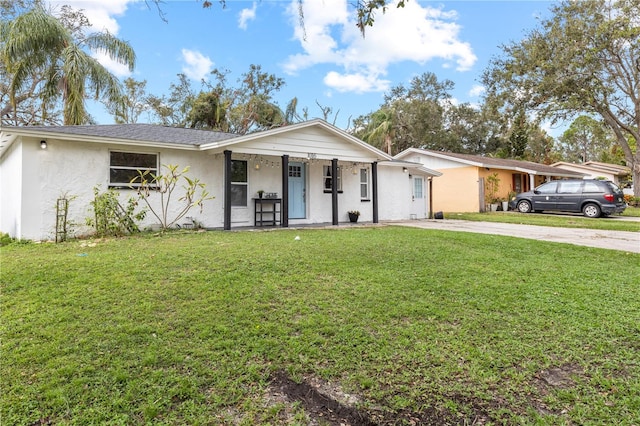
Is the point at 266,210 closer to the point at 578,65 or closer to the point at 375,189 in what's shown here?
the point at 375,189

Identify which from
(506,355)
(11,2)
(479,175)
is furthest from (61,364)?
(11,2)

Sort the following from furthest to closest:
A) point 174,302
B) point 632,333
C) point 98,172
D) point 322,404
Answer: point 98,172, point 174,302, point 632,333, point 322,404

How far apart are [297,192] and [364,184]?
9.54 ft

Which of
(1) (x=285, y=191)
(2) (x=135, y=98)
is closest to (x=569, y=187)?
(1) (x=285, y=191)

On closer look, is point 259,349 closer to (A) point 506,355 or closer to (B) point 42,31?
(A) point 506,355

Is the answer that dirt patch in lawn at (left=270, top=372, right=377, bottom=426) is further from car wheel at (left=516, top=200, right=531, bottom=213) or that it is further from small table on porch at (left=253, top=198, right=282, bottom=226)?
car wheel at (left=516, top=200, right=531, bottom=213)

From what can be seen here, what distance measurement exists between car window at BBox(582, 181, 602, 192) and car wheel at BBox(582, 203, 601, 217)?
61 cm

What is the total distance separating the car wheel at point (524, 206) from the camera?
667 inches

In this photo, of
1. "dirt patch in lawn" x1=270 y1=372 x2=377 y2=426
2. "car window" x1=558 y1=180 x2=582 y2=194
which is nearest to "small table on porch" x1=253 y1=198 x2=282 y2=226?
"dirt patch in lawn" x1=270 y1=372 x2=377 y2=426

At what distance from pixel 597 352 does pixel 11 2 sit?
23.6 meters

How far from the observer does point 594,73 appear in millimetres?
18156

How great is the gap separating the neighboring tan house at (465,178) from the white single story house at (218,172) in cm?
567

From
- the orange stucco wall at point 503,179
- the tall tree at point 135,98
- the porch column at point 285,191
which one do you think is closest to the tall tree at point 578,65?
the orange stucco wall at point 503,179

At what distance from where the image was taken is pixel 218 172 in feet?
34.1
